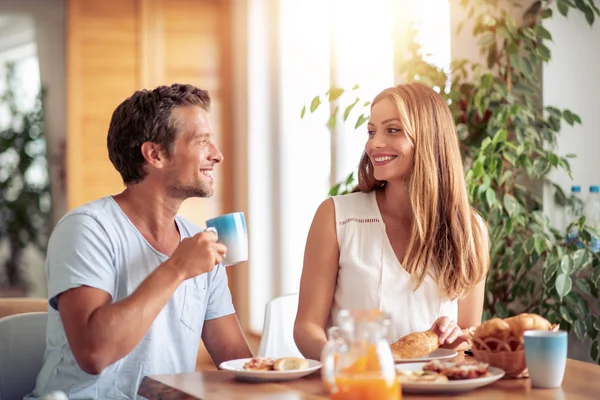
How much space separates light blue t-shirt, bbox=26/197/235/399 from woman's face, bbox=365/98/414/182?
1.76ft

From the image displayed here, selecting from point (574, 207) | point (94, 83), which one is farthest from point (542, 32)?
point (94, 83)

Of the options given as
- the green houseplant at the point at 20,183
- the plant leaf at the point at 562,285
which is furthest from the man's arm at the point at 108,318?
the green houseplant at the point at 20,183

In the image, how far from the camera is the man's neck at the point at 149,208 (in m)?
1.91

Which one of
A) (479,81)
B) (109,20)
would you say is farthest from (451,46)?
(109,20)

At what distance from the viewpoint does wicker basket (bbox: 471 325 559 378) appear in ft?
4.96

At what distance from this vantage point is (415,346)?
5.32ft

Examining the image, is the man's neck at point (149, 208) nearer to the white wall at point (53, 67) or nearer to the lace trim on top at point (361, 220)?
the lace trim on top at point (361, 220)

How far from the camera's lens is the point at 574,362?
170 centimetres

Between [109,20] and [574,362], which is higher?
[109,20]

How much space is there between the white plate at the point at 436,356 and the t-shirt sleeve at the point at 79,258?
0.60 meters

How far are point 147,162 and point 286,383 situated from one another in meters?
0.69

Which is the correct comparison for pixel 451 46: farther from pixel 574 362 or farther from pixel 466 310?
pixel 574 362

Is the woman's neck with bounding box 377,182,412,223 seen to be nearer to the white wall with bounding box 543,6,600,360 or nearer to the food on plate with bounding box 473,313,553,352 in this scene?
the food on plate with bounding box 473,313,553,352

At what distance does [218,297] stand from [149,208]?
0.28m
